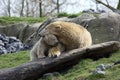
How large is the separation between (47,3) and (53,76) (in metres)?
36.2

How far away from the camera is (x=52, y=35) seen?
783 cm

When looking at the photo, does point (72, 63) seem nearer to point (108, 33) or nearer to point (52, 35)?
point (52, 35)

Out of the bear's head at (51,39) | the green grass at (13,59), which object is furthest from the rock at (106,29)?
the bear's head at (51,39)

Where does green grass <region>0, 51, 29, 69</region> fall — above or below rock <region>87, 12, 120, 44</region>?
below

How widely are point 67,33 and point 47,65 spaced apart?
827 millimetres

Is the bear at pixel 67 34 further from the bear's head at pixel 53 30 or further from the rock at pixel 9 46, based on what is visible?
the rock at pixel 9 46

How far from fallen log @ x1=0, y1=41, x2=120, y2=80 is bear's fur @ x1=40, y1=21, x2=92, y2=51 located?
0.57ft

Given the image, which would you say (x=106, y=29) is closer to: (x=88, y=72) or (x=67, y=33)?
(x=67, y=33)

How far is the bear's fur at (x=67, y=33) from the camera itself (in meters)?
7.90

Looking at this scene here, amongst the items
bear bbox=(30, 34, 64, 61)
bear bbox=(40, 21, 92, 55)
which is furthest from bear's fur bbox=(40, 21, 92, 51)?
bear bbox=(30, 34, 64, 61)

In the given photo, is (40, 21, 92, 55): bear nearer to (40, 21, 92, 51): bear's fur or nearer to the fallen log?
(40, 21, 92, 51): bear's fur

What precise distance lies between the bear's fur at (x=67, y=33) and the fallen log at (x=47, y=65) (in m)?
0.17

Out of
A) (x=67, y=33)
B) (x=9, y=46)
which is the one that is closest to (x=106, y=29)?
(x=67, y=33)

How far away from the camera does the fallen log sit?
7.64 m
